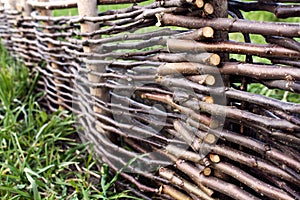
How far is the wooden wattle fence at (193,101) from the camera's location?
4.45 ft

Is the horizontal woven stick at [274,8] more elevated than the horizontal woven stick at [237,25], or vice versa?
the horizontal woven stick at [274,8]

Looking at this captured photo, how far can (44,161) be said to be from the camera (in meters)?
2.54

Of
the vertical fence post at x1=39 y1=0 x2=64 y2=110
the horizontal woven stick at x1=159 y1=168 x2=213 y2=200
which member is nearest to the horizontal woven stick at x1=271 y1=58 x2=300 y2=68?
the horizontal woven stick at x1=159 y1=168 x2=213 y2=200

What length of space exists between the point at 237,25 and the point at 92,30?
107 centimetres

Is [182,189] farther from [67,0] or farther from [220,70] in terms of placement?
[67,0]

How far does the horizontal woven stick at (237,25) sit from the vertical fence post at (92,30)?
712 mm

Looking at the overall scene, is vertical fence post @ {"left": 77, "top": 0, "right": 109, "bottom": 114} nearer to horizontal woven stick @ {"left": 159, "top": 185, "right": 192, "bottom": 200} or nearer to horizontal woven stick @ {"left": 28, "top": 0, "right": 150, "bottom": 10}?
horizontal woven stick @ {"left": 28, "top": 0, "right": 150, "bottom": 10}

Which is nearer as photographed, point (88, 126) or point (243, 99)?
point (243, 99)

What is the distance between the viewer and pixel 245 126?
1515mm

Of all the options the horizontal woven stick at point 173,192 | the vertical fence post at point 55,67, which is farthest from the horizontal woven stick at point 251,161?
the vertical fence post at point 55,67

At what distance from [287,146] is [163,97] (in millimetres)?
587

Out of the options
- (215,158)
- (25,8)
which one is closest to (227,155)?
(215,158)

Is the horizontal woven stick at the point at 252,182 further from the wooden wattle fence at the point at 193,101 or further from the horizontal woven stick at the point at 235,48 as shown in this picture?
the horizontal woven stick at the point at 235,48

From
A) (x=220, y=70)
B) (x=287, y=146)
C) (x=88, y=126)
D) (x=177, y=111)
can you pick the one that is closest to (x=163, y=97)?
(x=177, y=111)
